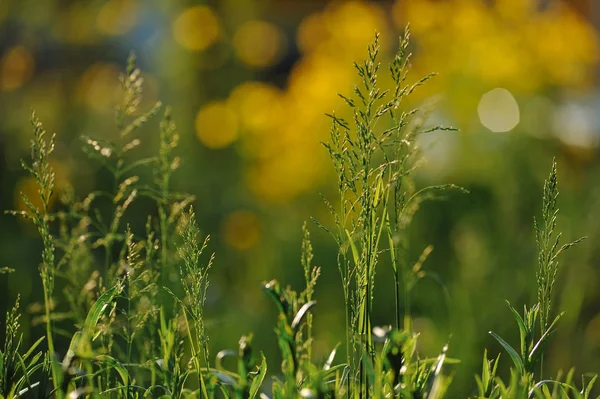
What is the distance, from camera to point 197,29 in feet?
18.2

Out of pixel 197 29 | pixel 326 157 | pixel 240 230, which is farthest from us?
pixel 197 29

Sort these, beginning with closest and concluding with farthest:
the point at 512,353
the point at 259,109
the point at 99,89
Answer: the point at 512,353 → the point at 259,109 → the point at 99,89

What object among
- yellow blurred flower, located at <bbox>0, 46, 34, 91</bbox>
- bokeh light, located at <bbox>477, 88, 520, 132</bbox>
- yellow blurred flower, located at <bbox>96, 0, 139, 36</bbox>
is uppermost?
yellow blurred flower, located at <bbox>96, 0, 139, 36</bbox>

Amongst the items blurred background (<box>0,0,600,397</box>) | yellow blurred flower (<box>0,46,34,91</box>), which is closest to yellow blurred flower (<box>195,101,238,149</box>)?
blurred background (<box>0,0,600,397</box>)

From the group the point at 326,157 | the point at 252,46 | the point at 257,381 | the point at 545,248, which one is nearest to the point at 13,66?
the point at 252,46

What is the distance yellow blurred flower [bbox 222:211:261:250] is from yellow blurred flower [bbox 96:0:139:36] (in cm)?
221

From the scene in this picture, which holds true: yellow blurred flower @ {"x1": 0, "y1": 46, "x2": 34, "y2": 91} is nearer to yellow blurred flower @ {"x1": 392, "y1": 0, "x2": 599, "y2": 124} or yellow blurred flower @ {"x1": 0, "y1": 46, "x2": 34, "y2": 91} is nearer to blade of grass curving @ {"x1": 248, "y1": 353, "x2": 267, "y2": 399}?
yellow blurred flower @ {"x1": 392, "y1": 0, "x2": 599, "y2": 124}

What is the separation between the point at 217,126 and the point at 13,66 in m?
1.17

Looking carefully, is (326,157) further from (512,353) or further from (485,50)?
(512,353)

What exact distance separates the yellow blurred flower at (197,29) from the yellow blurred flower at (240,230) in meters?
1.43

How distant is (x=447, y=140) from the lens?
4.94 metres

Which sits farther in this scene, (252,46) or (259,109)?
(252,46)

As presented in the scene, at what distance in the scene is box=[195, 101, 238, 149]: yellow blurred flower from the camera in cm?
509

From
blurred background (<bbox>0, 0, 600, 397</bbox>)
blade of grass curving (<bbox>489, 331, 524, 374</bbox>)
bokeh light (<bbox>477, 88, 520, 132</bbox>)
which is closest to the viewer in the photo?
blade of grass curving (<bbox>489, 331, 524, 374</bbox>)
